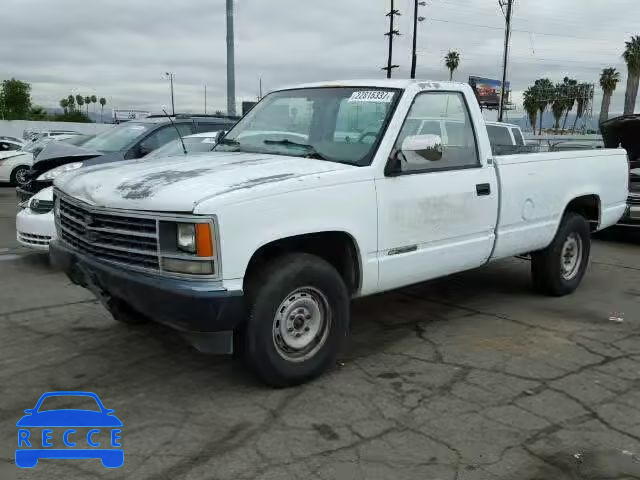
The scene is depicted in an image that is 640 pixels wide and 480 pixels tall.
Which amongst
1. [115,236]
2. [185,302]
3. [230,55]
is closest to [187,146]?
[115,236]

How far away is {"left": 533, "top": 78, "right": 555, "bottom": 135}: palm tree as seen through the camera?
8662 cm

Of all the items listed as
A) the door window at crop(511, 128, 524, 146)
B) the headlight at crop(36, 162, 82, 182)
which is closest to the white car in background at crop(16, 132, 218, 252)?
the headlight at crop(36, 162, 82, 182)

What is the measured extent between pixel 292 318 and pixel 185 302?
0.78 m

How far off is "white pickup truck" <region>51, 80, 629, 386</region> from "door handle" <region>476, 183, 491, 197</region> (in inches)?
0.8

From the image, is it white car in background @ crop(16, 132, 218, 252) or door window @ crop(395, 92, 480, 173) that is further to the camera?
white car in background @ crop(16, 132, 218, 252)

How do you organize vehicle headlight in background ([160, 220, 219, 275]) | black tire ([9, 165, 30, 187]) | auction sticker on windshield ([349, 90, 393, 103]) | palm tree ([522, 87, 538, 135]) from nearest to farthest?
vehicle headlight in background ([160, 220, 219, 275]) → auction sticker on windshield ([349, 90, 393, 103]) → black tire ([9, 165, 30, 187]) → palm tree ([522, 87, 538, 135])

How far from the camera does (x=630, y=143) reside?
10016 mm

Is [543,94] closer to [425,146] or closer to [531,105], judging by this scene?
[531,105]

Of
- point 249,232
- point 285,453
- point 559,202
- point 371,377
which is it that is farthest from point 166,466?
point 559,202

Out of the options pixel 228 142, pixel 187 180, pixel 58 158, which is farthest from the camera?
pixel 58 158

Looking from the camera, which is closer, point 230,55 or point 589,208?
point 589,208

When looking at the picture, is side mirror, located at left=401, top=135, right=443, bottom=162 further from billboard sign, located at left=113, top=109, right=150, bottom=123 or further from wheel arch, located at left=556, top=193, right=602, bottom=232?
billboard sign, located at left=113, top=109, right=150, bottom=123

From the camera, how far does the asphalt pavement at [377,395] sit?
3.13 m

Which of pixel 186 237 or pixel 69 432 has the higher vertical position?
pixel 186 237
